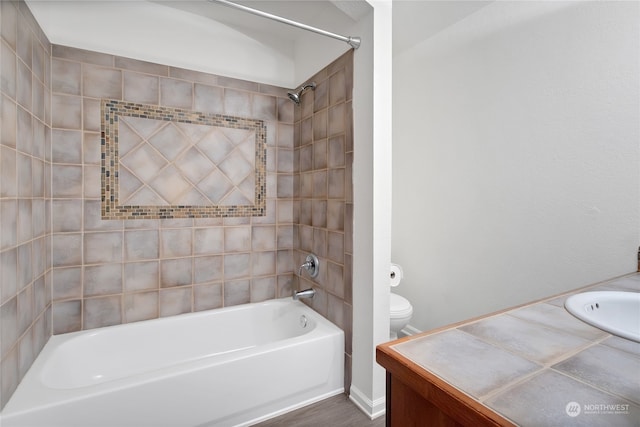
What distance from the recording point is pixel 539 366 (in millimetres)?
623

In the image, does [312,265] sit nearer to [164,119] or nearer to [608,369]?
[164,119]

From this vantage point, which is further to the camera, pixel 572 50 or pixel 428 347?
pixel 572 50

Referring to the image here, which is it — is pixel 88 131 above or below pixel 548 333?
above

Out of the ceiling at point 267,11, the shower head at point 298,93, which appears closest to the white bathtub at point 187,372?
the shower head at point 298,93

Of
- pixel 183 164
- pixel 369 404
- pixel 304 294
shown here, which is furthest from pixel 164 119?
pixel 369 404

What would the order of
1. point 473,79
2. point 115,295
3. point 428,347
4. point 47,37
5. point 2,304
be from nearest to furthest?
1. point 428,347
2. point 2,304
3. point 47,37
4. point 115,295
5. point 473,79

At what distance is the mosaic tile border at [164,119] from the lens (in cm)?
199

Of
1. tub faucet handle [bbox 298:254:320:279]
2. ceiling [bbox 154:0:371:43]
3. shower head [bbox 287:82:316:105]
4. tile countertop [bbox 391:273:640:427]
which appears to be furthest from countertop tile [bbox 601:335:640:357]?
shower head [bbox 287:82:316:105]

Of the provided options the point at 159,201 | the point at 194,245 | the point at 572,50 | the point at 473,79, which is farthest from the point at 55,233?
the point at 572,50

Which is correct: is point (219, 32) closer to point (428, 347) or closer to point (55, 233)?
point (55, 233)

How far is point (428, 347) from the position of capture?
0.71m

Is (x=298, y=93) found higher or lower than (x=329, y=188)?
higher

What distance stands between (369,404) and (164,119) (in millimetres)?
2184

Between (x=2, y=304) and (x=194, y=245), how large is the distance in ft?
3.64
